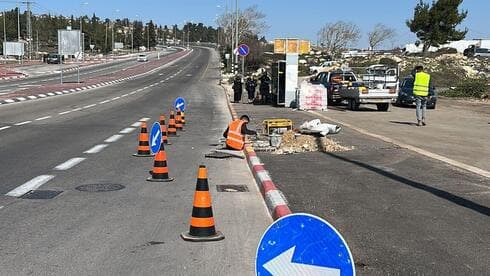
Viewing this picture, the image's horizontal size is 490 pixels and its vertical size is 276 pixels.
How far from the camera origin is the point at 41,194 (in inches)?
341

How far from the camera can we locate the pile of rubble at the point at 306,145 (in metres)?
13.4

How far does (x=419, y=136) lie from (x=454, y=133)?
2108 mm

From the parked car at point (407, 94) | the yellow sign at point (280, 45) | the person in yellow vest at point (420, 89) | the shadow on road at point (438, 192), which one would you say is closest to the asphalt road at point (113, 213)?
the shadow on road at point (438, 192)

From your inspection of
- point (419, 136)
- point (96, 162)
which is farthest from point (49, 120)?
point (419, 136)

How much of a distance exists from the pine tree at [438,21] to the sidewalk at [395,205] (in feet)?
243

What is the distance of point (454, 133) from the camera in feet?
60.6

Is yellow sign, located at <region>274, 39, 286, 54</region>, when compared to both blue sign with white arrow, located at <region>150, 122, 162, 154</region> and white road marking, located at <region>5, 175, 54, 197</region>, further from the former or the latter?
white road marking, located at <region>5, 175, 54, 197</region>

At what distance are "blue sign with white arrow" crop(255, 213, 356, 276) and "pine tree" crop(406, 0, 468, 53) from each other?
83223 millimetres

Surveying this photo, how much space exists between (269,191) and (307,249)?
540 centimetres

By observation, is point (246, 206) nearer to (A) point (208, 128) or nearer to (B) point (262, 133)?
(B) point (262, 133)

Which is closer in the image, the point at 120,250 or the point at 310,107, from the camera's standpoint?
the point at 120,250

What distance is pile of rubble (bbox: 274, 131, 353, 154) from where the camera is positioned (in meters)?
13.4

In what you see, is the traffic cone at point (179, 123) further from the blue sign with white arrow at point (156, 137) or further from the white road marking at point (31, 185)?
the white road marking at point (31, 185)

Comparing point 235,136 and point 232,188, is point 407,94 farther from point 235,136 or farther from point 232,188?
point 232,188
